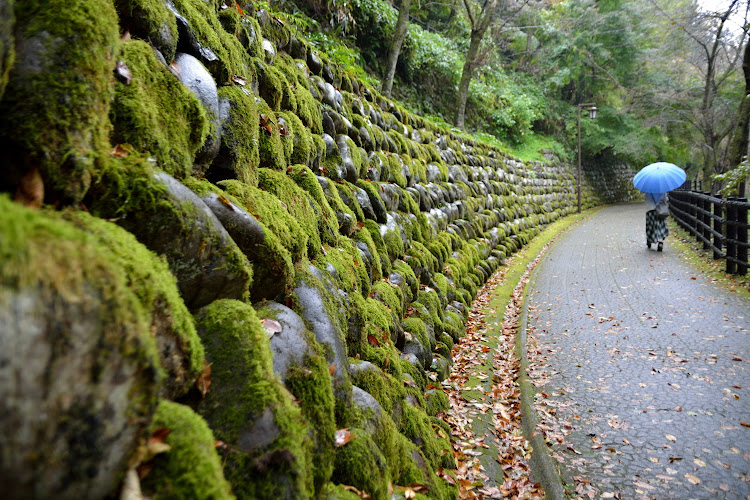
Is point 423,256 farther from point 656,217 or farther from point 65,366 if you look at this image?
point 656,217

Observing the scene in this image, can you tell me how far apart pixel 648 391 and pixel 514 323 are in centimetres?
269

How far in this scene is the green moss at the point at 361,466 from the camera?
7.29 ft

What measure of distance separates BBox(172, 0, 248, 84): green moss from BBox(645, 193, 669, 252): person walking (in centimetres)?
1039

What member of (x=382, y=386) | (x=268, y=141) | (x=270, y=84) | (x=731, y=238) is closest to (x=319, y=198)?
(x=268, y=141)

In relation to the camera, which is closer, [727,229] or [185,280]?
[185,280]

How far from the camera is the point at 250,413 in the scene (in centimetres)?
165

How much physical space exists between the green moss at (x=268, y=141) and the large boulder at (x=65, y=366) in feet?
6.75

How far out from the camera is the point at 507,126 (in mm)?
18172

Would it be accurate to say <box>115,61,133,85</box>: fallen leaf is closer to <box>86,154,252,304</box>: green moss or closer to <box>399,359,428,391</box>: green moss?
<box>86,154,252,304</box>: green moss

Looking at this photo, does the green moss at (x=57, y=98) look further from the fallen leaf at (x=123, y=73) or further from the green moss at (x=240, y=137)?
the green moss at (x=240, y=137)

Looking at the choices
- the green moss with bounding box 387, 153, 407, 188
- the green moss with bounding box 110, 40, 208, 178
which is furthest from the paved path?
the green moss with bounding box 110, 40, 208, 178

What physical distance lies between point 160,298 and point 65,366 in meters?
0.54

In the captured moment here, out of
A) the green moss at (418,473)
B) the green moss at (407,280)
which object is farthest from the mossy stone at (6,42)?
the green moss at (407,280)

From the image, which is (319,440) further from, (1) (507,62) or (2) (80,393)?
(1) (507,62)
